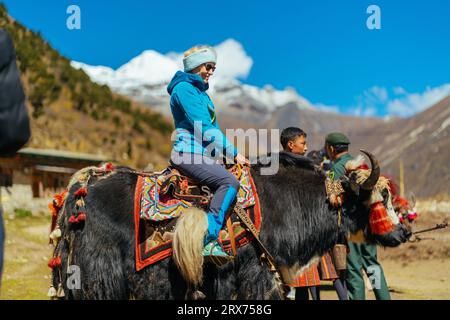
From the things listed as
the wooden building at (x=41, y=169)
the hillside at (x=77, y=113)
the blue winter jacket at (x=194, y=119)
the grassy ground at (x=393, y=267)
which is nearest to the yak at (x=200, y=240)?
the blue winter jacket at (x=194, y=119)

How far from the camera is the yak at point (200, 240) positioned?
440 centimetres

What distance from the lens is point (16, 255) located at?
41.7ft

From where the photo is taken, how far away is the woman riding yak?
14.6 ft

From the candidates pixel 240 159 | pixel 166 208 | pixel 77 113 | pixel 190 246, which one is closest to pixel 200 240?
pixel 190 246

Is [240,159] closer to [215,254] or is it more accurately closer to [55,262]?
[215,254]

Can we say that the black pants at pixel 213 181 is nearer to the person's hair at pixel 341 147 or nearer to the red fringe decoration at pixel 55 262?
the red fringe decoration at pixel 55 262

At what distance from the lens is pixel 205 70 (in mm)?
4844

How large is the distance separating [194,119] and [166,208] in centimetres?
71

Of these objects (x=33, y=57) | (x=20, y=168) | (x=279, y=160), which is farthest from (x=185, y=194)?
(x=33, y=57)

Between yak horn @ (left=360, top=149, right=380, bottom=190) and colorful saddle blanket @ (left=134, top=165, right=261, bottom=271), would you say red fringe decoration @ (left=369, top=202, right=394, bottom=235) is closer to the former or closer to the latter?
yak horn @ (left=360, top=149, right=380, bottom=190)

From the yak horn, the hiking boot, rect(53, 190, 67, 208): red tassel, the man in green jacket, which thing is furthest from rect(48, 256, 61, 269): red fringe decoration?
the man in green jacket

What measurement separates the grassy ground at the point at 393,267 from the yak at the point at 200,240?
4.41 metres

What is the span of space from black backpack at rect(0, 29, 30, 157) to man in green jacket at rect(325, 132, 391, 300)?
430 centimetres
